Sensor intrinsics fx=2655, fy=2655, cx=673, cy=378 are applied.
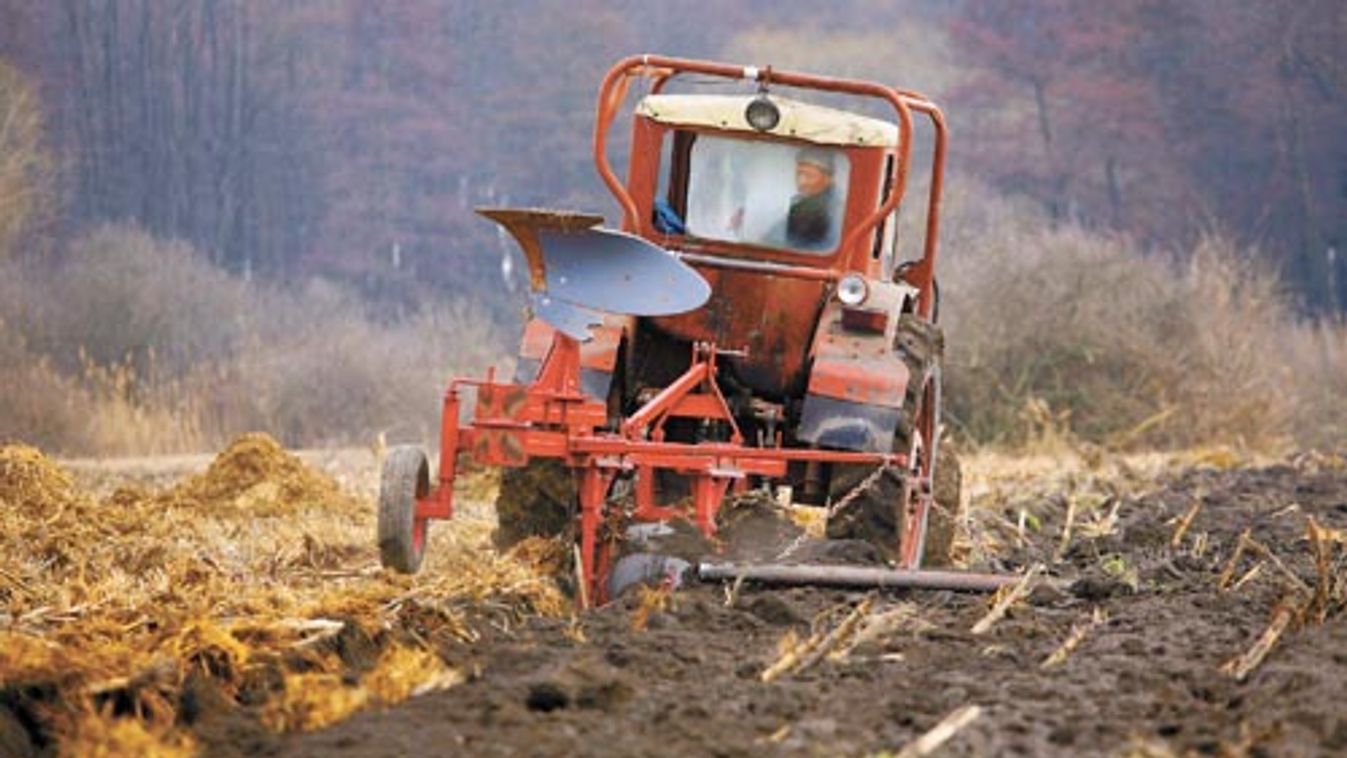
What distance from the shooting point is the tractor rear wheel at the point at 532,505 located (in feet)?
36.4

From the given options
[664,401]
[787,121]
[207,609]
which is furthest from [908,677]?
[787,121]

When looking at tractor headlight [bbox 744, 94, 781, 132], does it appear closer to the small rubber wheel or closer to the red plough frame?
the red plough frame

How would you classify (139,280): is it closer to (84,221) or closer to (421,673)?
(84,221)

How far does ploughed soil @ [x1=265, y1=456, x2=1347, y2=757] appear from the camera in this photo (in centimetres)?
643

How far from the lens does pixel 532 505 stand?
11.1 m

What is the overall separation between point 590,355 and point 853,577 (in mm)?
2095

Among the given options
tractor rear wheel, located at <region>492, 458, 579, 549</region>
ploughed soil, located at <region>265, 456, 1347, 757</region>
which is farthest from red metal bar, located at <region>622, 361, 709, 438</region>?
ploughed soil, located at <region>265, 456, 1347, 757</region>

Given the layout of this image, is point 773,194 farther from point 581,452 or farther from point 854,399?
point 581,452

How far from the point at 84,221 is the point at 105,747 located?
21.3 meters

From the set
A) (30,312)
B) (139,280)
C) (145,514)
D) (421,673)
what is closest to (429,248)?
(139,280)

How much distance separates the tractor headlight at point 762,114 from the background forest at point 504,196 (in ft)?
38.6

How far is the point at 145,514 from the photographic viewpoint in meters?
13.4

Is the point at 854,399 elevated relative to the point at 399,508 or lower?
elevated

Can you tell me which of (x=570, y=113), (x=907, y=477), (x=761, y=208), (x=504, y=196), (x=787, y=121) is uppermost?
(x=787, y=121)
